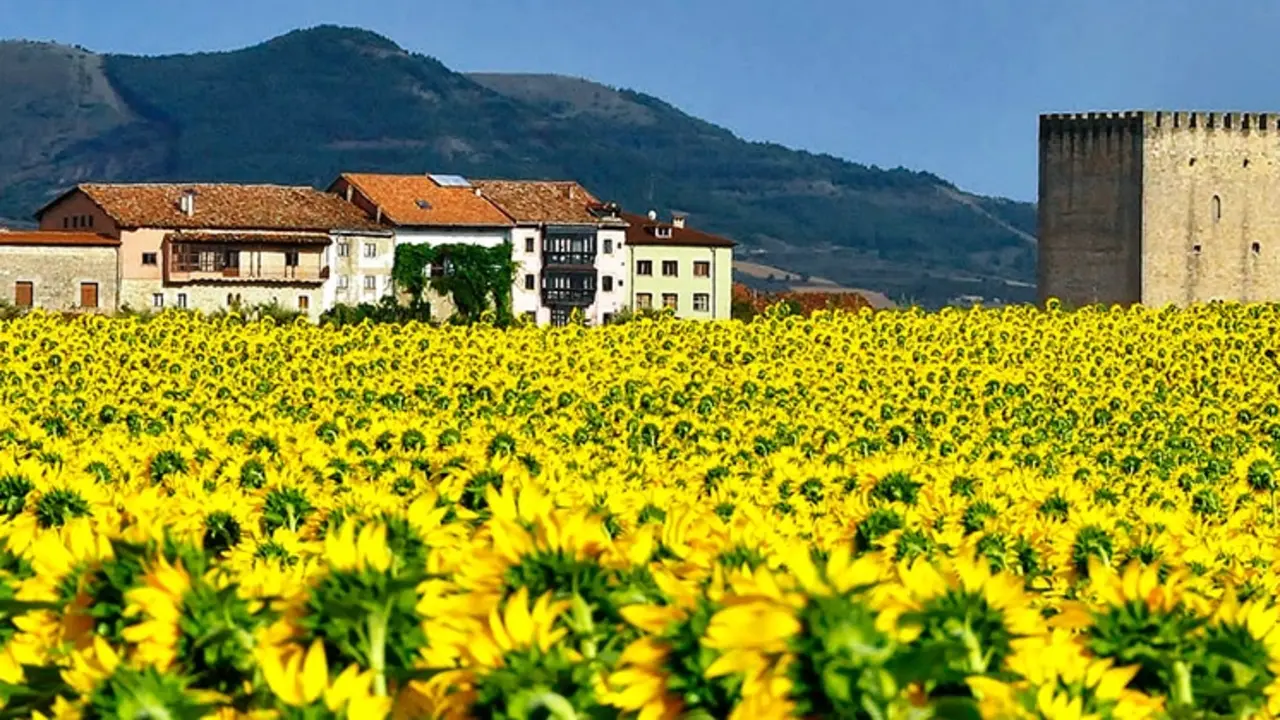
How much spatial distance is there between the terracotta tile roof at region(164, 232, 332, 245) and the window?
9.73 meters

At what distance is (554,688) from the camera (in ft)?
17.6

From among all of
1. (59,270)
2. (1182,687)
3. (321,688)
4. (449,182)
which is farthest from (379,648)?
(449,182)

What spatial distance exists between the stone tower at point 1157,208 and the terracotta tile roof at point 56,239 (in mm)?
27161

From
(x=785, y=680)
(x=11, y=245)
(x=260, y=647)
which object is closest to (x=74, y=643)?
(x=260, y=647)

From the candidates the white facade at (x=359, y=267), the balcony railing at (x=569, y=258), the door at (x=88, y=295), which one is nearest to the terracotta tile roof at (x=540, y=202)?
the balcony railing at (x=569, y=258)

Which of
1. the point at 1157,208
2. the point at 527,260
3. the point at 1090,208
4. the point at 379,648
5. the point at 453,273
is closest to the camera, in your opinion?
the point at 379,648

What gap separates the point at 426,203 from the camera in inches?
3841

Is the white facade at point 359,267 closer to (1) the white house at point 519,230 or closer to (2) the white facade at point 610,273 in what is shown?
(1) the white house at point 519,230

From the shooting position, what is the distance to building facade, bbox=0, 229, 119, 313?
76312 mm

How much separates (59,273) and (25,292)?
236 cm

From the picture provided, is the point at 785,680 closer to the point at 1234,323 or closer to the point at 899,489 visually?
the point at 899,489

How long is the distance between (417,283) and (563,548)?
89158 mm

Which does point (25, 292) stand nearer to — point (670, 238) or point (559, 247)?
point (559, 247)

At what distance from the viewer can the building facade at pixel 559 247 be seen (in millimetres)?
99625
